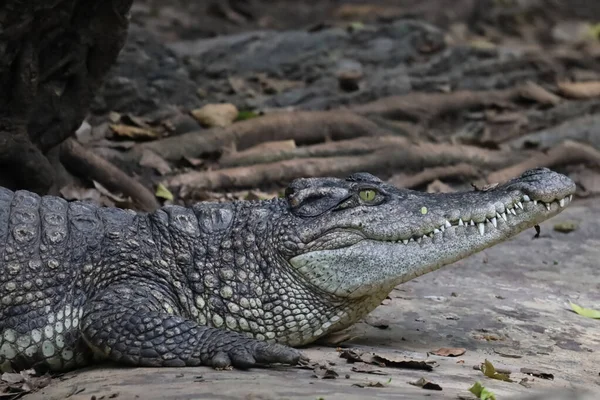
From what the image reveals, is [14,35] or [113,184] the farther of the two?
[113,184]

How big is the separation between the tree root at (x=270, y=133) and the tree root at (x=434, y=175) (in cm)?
83

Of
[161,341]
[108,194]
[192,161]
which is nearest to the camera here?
[161,341]

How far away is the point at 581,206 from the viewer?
918cm

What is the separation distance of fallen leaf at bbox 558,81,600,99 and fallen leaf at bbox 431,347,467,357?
23.7 ft

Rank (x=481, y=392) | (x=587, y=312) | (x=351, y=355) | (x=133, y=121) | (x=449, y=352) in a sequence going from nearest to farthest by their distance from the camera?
(x=481, y=392) < (x=351, y=355) < (x=449, y=352) < (x=587, y=312) < (x=133, y=121)

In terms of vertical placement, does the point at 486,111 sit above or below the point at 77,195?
above

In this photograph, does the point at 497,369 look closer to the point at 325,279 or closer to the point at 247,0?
the point at 325,279

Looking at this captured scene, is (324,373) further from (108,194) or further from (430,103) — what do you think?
(430,103)

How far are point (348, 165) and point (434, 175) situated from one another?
0.84 metres

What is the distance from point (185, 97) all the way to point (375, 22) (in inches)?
173

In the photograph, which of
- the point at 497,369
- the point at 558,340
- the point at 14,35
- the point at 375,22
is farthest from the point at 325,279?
the point at 375,22

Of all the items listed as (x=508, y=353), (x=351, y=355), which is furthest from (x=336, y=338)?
(x=508, y=353)

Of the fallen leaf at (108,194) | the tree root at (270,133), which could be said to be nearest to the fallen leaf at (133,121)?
the tree root at (270,133)

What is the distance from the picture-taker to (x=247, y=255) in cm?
536
